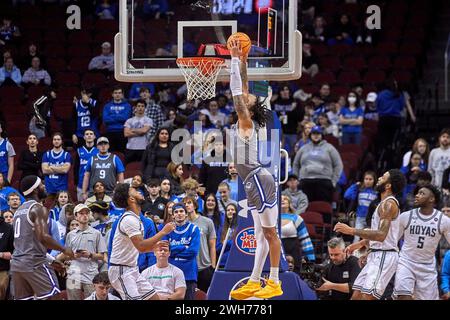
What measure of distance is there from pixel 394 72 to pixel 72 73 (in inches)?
241

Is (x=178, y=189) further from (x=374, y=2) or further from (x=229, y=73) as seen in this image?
(x=374, y=2)

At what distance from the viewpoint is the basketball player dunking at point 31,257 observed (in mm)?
12352

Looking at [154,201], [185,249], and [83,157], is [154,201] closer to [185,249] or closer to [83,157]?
[185,249]

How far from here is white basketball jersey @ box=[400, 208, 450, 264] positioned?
40.4 feet

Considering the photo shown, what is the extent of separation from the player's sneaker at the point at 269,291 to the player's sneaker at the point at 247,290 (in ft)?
0.20

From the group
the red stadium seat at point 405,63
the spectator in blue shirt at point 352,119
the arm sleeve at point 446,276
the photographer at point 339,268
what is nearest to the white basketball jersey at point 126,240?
the photographer at point 339,268

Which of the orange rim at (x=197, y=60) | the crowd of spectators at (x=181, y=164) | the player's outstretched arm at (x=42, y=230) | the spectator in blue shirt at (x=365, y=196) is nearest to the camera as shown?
the player's outstretched arm at (x=42, y=230)

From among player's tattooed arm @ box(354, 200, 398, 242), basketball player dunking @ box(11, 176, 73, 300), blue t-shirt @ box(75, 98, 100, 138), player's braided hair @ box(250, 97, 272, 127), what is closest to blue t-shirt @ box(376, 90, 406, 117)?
blue t-shirt @ box(75, 98, 100, 138)

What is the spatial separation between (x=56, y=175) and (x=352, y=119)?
5156 mm

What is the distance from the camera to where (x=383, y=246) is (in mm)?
Result: 12336

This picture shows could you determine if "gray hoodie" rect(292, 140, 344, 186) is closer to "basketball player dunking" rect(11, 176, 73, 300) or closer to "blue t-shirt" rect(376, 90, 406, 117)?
"blue t-shirt" rect(376, 90, 406, 117)

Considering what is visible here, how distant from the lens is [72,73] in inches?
822

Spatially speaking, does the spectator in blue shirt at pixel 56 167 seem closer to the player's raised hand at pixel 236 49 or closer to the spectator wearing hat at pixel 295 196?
the spectator wearing hat at pixel 295 196
